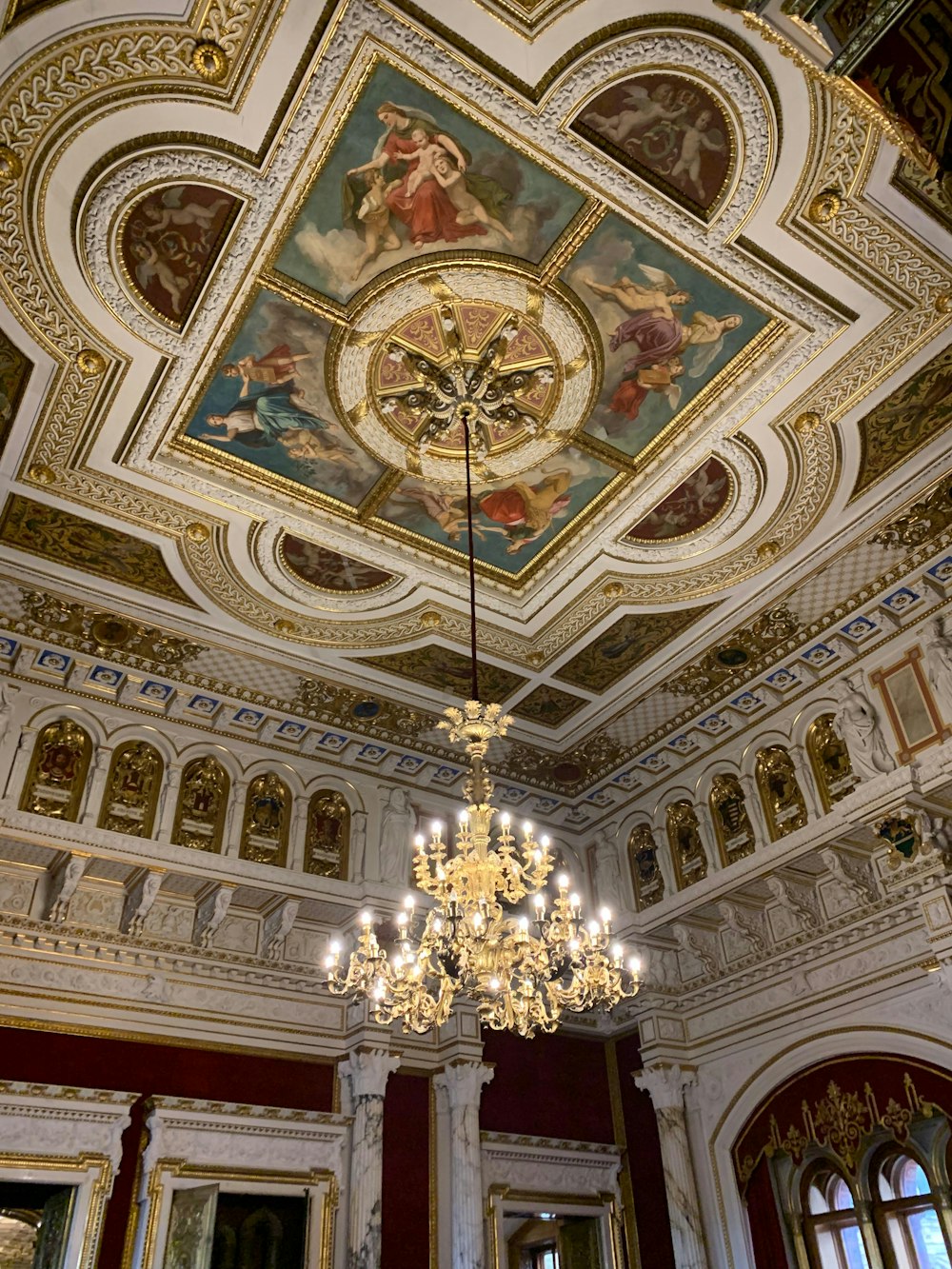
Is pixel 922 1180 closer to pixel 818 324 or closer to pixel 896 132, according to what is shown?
pixel 818 324

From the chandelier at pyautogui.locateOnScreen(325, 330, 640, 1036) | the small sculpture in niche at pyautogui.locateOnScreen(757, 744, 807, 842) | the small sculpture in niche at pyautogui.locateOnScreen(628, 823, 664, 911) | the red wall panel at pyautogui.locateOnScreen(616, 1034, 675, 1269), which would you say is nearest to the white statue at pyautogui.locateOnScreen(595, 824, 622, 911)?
the small sculpture in niche at pyautogui.locateOnScreen(628, 823, 664, 911)

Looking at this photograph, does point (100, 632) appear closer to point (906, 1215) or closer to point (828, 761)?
point (828, 761)

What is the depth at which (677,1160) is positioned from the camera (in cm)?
941

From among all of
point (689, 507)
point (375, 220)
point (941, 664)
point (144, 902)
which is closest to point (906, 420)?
point (689, 507)

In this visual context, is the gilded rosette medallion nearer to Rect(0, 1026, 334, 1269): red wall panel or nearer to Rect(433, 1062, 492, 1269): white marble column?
Rect(0, 1026, 334, 1269): red wall panel

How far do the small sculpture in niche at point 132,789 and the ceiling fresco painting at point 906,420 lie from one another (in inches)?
280

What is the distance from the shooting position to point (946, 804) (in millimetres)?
8008

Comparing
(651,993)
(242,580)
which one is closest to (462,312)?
(242,580)

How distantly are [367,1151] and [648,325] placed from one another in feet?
24.9

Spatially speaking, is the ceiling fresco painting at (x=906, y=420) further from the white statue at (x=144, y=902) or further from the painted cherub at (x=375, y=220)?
the white statue at (x=144, y=902)

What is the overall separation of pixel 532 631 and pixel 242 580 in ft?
9.44

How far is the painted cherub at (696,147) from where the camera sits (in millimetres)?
5625

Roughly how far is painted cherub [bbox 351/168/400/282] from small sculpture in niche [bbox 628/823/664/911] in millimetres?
7217

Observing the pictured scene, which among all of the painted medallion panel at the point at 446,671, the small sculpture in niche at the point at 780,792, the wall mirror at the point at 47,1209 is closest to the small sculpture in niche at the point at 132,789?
the painted medallion panel at the point at 446,671
